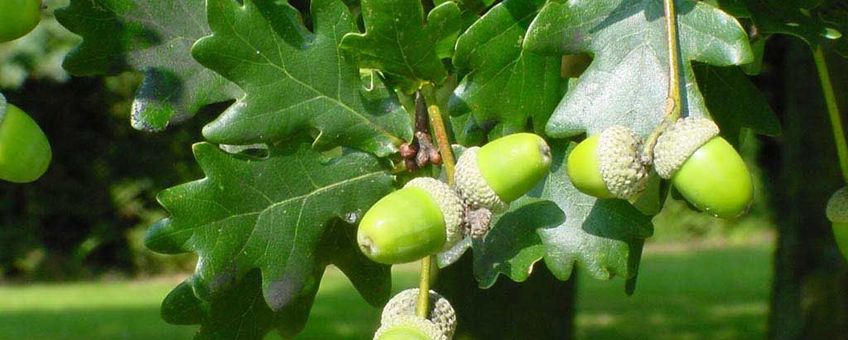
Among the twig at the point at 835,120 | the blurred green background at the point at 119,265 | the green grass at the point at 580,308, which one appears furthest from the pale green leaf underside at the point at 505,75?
the blurred green background at the point at 119,265

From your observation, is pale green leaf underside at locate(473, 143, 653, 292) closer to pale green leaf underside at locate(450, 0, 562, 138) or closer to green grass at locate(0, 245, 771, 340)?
pale green leaf underside at locate(450, 0, 562, 138)

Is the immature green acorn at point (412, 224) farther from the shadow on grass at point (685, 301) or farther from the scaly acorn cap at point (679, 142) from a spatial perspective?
the shadow on grass at point (685, 301)

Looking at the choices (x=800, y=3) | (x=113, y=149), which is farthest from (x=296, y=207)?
(x=113, y=149)

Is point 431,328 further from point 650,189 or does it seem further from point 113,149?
point 113,149

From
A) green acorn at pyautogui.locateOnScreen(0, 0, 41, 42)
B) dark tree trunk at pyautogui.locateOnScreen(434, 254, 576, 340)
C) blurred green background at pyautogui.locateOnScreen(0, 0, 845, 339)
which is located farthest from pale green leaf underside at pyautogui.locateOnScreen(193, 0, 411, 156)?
blurred green background at pyautogui.locateOnScreen(0, 0, 845, 339)

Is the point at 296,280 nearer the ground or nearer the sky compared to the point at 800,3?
nearer the ground
